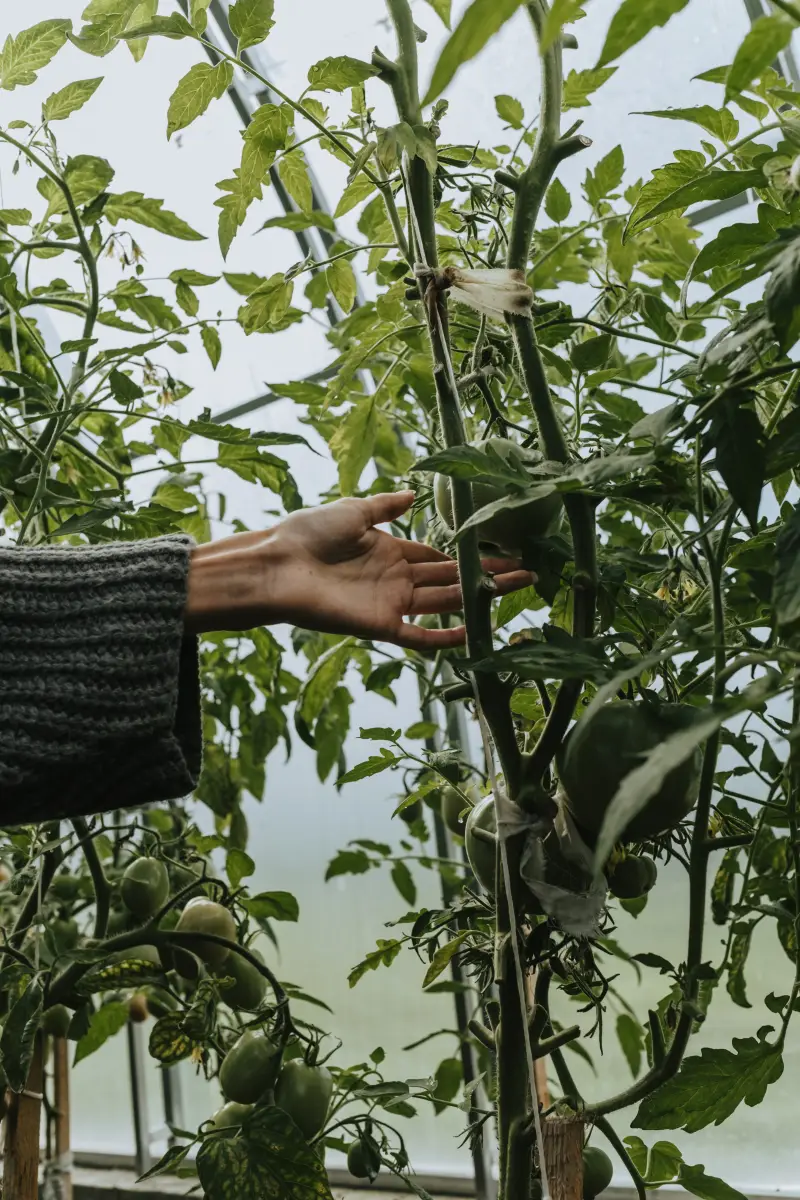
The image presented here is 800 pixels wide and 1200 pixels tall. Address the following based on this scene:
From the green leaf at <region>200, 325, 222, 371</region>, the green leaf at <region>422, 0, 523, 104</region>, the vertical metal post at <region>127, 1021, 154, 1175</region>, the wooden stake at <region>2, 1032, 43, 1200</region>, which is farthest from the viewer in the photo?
the vertical metal post at <region>127, 1021, 154, 1175</region>

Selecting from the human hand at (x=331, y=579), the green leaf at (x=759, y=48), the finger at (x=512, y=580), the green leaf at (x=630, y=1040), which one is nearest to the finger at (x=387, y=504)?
the human hand at (x=331, y=579)

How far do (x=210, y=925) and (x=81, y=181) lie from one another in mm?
855

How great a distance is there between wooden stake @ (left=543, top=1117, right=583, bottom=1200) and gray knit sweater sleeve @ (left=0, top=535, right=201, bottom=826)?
0.35m

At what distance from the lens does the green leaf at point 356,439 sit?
1.01 metres

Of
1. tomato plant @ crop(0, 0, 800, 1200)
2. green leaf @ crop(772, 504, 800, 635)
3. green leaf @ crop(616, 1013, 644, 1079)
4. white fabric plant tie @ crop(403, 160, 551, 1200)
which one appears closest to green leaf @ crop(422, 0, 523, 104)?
tomato plant @ crop(0, 0, 800, 1200)

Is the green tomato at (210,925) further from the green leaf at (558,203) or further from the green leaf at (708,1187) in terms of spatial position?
the green leaf at (558,203)

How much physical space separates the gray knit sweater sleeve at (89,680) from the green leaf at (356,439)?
0.24m

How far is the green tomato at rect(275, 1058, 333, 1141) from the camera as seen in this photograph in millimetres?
1052

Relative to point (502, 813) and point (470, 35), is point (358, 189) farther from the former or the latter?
point (470, 35)

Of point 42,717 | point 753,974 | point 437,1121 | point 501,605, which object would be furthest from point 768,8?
point 437,1121

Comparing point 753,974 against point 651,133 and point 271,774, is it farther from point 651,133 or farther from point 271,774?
point 651,133

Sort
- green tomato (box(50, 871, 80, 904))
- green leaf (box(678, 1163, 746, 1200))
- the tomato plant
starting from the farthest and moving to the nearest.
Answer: green tomato (box(50, 871, 80, 904))
green leaf (box(678, 1163, 746, 1200))
the tomato plant

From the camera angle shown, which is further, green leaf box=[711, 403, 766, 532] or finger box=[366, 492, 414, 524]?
finger box=[366, 492, 414, 524]

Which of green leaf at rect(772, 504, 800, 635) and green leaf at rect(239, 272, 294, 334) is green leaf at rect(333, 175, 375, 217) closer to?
A: green leaf at rect(239, 272, 294, 334)
